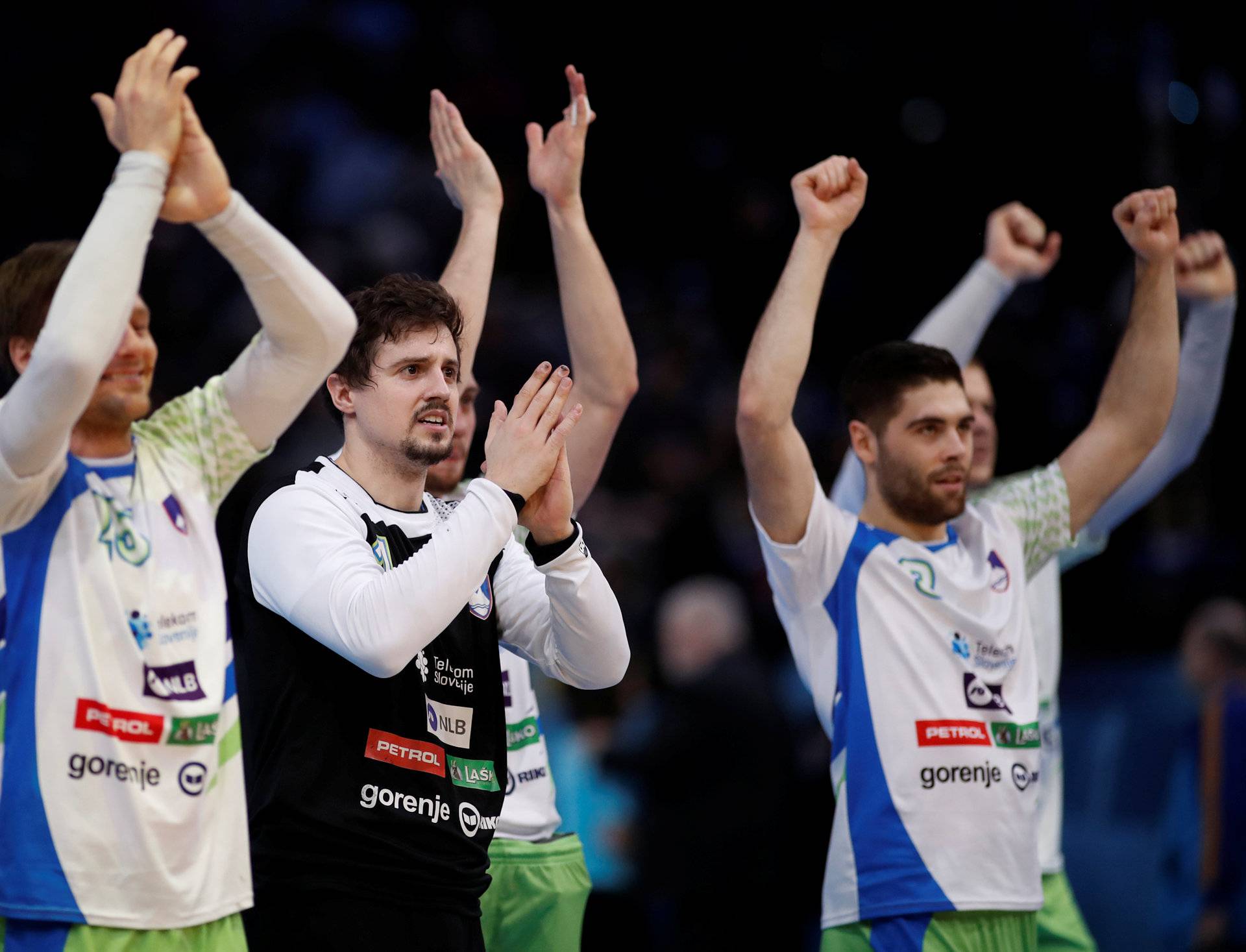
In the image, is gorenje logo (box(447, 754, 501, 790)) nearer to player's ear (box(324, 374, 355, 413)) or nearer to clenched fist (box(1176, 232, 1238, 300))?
player's ear (box(324, 374, 355, 413))

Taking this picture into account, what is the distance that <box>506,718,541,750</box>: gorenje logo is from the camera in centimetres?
390

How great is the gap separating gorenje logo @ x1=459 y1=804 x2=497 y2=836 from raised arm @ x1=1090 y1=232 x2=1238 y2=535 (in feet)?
8.74

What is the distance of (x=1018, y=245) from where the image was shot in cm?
506

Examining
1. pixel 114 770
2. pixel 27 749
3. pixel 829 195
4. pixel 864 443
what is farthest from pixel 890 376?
pixel 27 749

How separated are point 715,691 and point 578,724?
2.98ft

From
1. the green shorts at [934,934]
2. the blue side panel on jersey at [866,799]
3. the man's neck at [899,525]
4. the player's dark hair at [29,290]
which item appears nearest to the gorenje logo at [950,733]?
the blue side panel on jersey at [866,799]

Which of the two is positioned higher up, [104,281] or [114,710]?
[104,281]

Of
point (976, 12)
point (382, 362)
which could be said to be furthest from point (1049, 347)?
point (382, 362)

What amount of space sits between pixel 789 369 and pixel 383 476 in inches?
49.3

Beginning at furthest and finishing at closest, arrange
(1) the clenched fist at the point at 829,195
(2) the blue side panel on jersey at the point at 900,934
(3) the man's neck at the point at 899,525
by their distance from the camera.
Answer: (3) the man's neck at the point at 899,525 → (1) the clenched fist at the point at 829,195 → (2) the blue side panel on jersey at the point at 900,934

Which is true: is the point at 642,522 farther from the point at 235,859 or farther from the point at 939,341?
the point at 235,859

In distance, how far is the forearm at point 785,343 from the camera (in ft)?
12.7

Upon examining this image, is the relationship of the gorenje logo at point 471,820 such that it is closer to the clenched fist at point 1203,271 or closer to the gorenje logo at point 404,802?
the gorenje logo at point 404,802

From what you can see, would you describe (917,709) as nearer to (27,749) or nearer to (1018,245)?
(1018,245)
